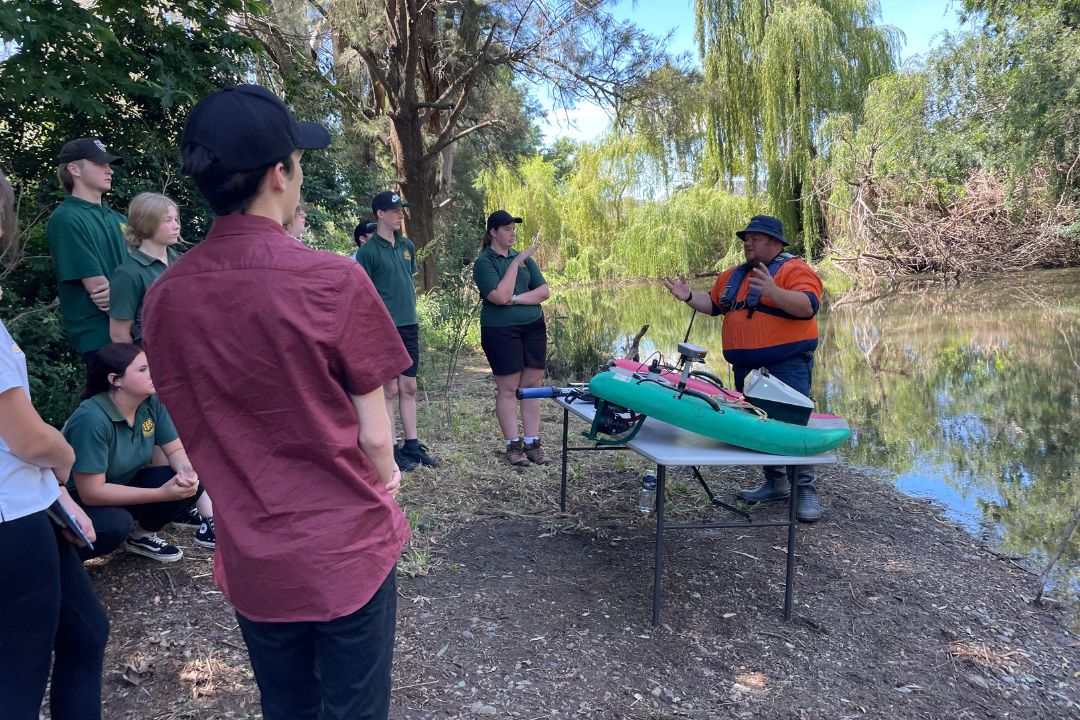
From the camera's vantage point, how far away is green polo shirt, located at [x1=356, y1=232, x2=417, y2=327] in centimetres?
492

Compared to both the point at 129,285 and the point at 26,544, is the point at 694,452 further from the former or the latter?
the point at 129,285

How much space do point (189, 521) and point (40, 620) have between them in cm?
225

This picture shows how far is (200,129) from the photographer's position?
4.34 feet

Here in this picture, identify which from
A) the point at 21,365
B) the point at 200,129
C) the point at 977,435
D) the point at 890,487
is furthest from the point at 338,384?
the point at 977,435

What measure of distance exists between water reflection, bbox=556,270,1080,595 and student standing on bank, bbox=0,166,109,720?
353 centimetres

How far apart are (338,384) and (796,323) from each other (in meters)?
3.39

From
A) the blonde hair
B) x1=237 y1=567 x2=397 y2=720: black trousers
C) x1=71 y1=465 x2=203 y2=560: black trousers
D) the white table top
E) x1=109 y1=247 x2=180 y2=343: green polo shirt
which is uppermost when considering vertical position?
the blonde hair

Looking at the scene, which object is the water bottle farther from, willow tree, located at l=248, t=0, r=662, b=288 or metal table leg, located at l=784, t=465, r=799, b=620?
willow tree, located at l=248, t=0, r=662, b=288

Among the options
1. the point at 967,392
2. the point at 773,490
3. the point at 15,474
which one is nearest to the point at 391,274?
the point at 773,490

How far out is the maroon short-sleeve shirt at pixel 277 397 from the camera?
1.32 metres

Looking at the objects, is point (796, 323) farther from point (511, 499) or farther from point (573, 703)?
A: point (573, 703)

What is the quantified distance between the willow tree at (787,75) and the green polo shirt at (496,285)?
43.7 ft

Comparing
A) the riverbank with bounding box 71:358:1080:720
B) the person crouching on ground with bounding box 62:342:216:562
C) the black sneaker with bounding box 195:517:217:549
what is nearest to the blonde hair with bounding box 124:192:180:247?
the person crouching on ground with bounding box 62:342:216:562

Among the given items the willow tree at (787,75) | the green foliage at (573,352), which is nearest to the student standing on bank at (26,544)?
the green foliage at (573,352)
